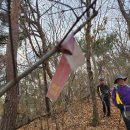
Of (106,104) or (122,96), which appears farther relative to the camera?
(106,104)

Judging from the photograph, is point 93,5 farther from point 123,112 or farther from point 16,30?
point 123,112

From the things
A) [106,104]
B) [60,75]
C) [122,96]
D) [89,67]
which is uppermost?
[89,67]

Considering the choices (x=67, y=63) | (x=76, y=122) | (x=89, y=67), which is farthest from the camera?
(x=76, y=122)

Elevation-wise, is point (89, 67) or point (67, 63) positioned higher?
point (89, 67)

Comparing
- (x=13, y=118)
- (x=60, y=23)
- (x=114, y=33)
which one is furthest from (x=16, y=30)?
(x=114, y=33)

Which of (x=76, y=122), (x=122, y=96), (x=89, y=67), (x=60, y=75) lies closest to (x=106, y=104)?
(x=76, y=122)

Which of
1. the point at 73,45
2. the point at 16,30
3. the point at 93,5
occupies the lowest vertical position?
the point at 73,45

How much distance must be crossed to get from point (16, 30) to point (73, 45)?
167 inches

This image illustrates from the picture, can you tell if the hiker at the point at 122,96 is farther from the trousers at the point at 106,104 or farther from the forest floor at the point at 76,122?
the trousers at the point at 106,104

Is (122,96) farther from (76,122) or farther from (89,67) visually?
(76,122)

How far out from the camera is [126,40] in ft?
90.9

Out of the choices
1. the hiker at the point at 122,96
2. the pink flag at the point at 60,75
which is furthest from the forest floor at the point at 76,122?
the pink flag at the point at 60,75

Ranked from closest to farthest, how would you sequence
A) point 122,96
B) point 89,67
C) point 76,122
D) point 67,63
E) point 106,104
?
point 67,63, point 122,96, point 89,67, point 106,104, point 76,122

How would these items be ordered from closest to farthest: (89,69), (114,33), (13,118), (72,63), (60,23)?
(72,63) < (13,118) < (60,23) < (89,69) < (114,33)
